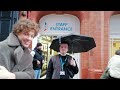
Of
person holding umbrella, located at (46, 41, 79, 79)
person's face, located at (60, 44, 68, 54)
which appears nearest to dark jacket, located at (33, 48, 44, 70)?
person holding umbrella, located at (46, 41, 79, 79)

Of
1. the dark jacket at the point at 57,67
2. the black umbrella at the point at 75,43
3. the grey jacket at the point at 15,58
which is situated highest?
the black umbrella at the point at 75,43

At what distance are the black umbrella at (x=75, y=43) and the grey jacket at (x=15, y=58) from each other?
105cm

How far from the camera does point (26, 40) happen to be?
1.36 meters

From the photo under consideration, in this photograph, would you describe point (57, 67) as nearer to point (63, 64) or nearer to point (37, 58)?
point (63, 64)

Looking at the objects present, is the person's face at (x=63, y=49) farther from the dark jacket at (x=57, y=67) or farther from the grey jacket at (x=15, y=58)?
the grey jacket at (x=15, y=58)

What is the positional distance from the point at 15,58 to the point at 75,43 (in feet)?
4.01

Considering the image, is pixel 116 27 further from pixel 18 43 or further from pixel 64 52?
A: pixel 18 43

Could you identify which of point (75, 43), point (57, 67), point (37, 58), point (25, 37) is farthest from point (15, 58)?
point (75, 43)

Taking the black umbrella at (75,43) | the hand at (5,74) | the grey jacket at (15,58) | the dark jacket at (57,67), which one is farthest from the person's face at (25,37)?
the black umbrella at (75,43)

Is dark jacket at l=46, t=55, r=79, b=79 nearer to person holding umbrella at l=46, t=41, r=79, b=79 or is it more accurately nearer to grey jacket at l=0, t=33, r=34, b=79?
person holding umbrella at l=46, t=41, r=79, b=79

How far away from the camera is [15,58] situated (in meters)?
1.34

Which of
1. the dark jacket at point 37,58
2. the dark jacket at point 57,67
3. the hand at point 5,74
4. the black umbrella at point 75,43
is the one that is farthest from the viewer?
the black umbrella at point 75,43

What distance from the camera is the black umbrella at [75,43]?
2460mm
